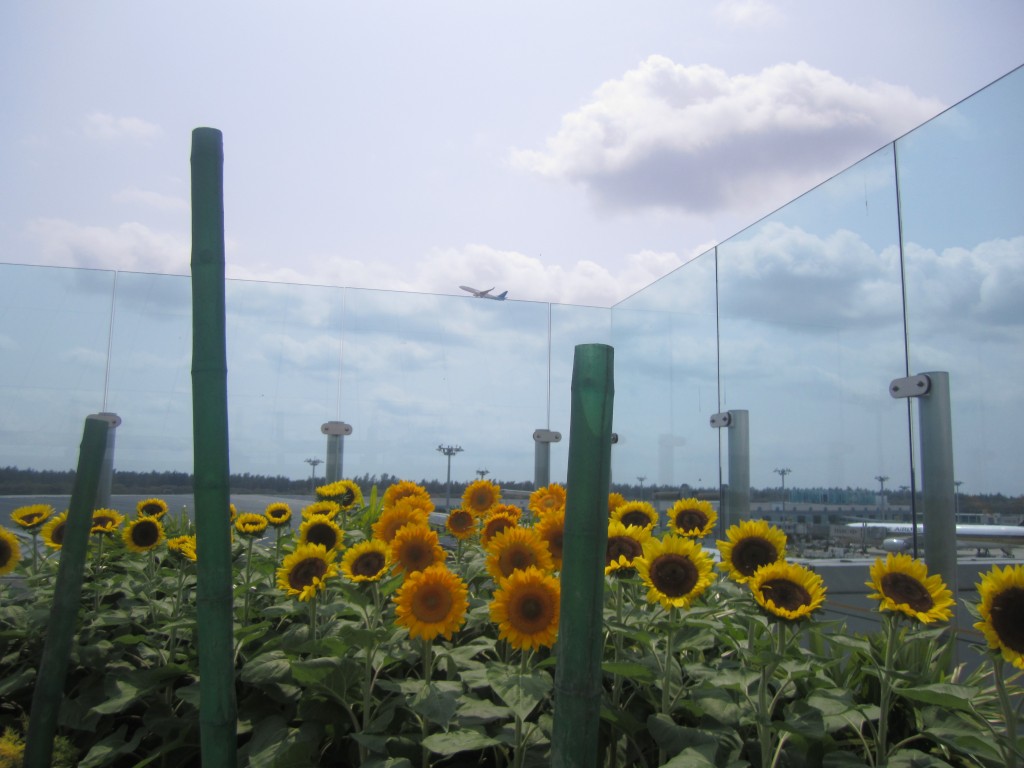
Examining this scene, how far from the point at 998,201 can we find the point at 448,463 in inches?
125

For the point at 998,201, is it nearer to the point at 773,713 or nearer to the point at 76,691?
the point at 773,713

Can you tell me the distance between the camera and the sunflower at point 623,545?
4.74ft

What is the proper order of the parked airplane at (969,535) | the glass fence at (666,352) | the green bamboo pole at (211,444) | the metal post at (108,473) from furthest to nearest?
the metal post at (108,473)
the glass fence at (666,352)
the parked airplane at (969,535)
the green bamboo pole at (211,444)

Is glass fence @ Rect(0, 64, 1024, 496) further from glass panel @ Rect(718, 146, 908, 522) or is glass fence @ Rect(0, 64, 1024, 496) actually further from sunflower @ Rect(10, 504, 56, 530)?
sunflower @ Rect(10, 504, 56, 530)

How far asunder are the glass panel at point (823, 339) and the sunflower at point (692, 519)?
105 centimetres

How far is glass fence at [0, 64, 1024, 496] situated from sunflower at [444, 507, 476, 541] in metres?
1.35

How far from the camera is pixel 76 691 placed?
5.77 feet

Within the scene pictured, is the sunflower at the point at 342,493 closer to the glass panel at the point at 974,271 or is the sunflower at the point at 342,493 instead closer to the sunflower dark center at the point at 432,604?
the sunflower dark center at the point at 432,604

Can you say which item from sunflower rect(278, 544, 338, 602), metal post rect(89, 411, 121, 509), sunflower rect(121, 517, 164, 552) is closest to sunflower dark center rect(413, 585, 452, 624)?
sunflower rect(278, 544, 338, 602)

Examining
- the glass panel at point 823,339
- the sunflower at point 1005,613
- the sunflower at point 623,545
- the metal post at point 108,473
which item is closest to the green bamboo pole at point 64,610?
the sunflower at point 623,545

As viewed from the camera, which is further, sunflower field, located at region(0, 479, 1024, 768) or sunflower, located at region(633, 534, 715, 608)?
sunflower, located at region(633, 534, 715, 608)

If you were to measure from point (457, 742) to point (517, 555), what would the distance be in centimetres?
36

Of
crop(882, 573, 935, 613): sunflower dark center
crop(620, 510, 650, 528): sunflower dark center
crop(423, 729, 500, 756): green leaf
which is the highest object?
crop(620, 510, 650, 528): sunflower dark center

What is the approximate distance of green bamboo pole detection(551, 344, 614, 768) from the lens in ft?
2.97
